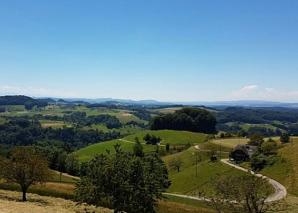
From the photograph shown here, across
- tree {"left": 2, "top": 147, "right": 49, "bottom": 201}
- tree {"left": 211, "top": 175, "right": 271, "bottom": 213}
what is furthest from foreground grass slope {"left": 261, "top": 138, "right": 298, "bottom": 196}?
tree {"left": 2, "top": 147, "right": 49, "bottom": 201}

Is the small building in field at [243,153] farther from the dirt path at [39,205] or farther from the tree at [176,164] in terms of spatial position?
the dirt path at [39,205]

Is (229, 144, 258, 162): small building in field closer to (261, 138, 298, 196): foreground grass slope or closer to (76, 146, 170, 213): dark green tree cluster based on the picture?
(261, 138, 298, 196): foreground grass slope

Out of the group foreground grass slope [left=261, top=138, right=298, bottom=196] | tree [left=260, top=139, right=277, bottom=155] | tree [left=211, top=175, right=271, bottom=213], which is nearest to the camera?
tree [left=211, top=175, right=271, bottom=213]

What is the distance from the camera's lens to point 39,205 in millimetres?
61969

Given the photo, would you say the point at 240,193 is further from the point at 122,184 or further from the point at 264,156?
the point at 264,156

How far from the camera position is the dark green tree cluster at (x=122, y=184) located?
5447 centimetres

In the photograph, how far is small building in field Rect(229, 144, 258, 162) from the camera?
517ft

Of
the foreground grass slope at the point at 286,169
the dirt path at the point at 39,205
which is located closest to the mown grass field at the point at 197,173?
the foreground grass slope at the point at 286,169

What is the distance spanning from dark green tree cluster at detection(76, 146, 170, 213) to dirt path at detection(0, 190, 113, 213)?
499 cm

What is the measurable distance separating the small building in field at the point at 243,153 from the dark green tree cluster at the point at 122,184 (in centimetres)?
10577

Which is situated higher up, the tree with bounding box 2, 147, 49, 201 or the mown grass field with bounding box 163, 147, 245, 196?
the tree with bounding box 2, 147, 49, 201

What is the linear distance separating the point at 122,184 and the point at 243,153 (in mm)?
111071

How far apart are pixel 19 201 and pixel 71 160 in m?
88.8

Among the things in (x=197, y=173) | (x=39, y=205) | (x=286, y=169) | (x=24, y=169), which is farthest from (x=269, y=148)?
(x=39, y=205)
